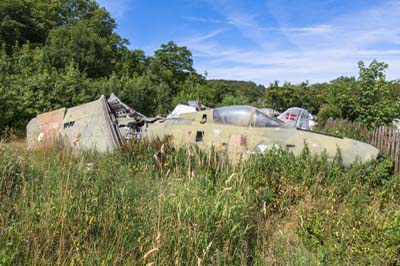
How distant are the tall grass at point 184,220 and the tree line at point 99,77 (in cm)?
581

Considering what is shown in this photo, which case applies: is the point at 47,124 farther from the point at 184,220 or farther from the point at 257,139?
the point at 184,220

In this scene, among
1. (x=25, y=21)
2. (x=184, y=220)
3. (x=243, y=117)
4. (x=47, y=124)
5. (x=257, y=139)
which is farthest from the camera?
(x=25, y=21)

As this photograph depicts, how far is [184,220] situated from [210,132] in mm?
3466

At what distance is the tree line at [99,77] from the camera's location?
8914 mm

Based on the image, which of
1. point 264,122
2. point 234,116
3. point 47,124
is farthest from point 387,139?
point 47,124

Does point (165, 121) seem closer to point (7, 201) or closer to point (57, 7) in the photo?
point (7, 201)

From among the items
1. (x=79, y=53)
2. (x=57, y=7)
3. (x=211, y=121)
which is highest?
(x=57, y=7)

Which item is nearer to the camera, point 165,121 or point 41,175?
point 41,175

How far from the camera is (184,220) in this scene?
2377 millimetres

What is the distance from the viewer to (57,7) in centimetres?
3366

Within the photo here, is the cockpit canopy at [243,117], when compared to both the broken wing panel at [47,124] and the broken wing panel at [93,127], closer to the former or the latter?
the broken wing panel at [93,127]

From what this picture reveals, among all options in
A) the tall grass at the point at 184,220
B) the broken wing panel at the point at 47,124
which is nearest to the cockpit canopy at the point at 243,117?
the tall grass at the point at 184,220

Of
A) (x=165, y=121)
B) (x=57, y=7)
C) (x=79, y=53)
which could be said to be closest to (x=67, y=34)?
(x=79, y=53)

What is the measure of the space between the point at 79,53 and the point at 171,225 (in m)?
23.4
